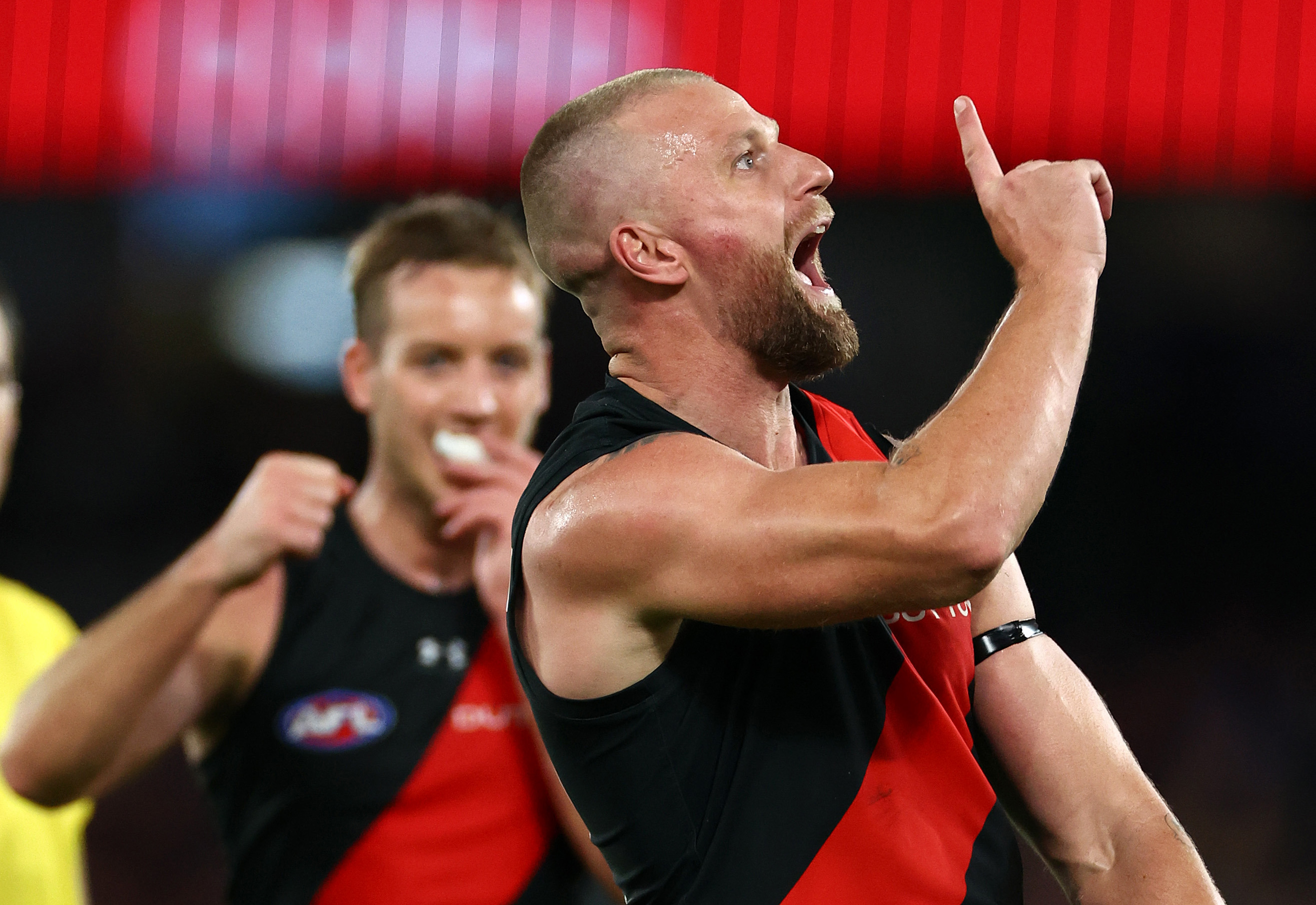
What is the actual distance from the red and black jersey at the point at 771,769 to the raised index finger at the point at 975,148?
0.49 metres

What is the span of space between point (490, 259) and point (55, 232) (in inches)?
111

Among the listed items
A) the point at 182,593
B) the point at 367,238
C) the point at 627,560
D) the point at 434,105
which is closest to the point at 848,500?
the point at 627,560

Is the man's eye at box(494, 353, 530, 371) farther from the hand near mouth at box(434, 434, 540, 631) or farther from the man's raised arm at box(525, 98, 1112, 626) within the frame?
the man's raised arm at box(525, 98, 1112, 626)

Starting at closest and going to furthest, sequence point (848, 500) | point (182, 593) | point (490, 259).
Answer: point (848, 500) → point (182, 593) → point (490, 259)

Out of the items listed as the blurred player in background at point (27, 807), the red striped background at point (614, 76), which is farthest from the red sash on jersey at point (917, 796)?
the red striped background at point (614, 76)

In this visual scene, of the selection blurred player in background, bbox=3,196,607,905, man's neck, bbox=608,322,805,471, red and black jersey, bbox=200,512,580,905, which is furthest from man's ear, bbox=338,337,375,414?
man's neck, bbox=608,322,805,471

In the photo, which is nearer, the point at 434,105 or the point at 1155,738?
the point at 434,105

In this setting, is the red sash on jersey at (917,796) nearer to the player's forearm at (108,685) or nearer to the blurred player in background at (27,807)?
the player's forearm at (108,685)

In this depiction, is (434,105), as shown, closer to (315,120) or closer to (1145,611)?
(315,120)

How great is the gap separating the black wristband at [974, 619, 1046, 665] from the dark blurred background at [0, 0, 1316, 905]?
2819mm

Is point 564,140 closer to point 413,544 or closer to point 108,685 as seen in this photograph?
point 413,544

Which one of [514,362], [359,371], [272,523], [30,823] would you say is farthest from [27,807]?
[514,362]

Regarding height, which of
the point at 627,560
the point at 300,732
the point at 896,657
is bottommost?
the point at 300,732

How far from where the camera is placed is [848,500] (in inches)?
51.9
